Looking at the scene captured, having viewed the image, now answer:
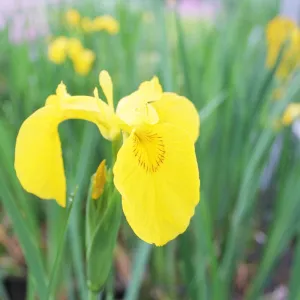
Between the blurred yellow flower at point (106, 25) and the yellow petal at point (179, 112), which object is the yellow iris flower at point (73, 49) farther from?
the yellow petal at point (179, 112)

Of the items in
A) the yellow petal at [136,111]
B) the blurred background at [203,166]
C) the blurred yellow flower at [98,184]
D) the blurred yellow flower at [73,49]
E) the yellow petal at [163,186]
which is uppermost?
the yellow petal at [136,111]

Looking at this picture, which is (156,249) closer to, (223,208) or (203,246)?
(223,208)

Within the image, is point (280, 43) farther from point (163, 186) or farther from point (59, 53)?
point (163, 186)

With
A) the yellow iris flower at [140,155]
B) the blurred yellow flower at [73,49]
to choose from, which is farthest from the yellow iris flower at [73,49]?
the yellow iris flower at [140,155]

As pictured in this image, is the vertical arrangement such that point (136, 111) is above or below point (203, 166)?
above

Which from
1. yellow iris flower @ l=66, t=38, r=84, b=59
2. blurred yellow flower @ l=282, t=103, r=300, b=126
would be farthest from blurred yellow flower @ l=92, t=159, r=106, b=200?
yellow iris flower @ l=66, t=38, r=84, b=59

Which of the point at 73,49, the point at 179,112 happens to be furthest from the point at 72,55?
the point at 179,112

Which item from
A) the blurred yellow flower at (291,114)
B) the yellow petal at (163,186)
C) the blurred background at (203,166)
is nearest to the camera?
the yellow petal at (163,186)
